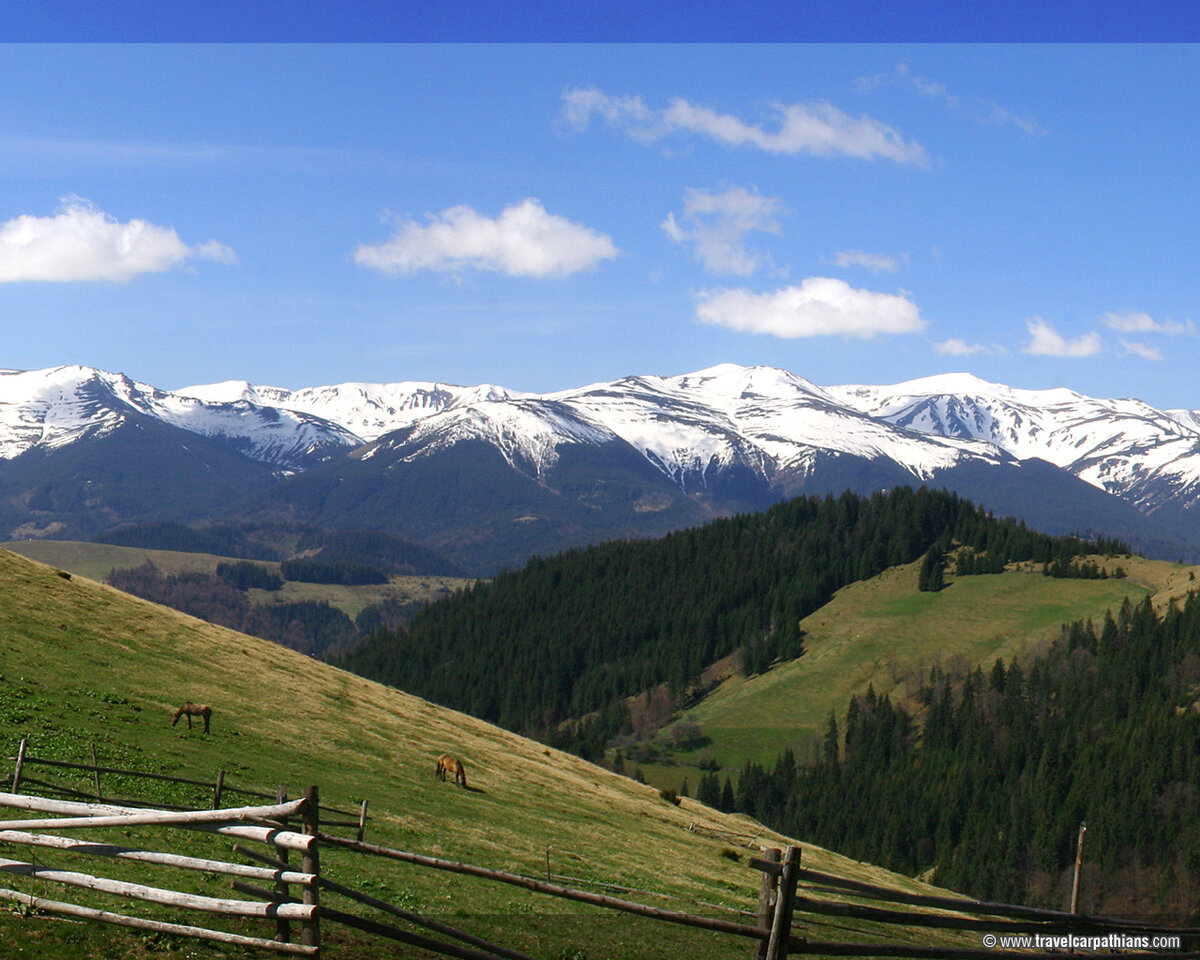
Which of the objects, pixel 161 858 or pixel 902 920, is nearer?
pixel 161 858

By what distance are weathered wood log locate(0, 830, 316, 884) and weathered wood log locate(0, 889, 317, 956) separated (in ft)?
3.48

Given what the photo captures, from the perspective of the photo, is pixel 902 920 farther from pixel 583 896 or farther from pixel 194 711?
pixel 194 711

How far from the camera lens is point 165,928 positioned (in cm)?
1895

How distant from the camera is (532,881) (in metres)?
20.2

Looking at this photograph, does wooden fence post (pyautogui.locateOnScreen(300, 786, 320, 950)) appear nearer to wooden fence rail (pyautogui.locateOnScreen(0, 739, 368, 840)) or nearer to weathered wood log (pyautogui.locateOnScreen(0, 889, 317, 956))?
weathered wood log (pyautogui.locateOnScreen(0, 889, 317, 956))

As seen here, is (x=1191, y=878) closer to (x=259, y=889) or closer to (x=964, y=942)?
(x=964, y=942)

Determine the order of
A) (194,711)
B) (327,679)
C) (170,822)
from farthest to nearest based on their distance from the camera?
(327,679)
(194,711)
(170,822)

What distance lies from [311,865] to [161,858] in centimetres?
279

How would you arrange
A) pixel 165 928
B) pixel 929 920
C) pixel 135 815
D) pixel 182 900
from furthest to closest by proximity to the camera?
pixel 929 920 → pixel 165 928 → pixel 135 815 → pixel 182 900

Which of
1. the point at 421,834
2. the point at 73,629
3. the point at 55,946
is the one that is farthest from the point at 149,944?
the point at 73,629

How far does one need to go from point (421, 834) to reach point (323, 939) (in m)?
23.8

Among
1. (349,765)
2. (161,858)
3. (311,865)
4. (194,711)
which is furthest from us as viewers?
(349,765)

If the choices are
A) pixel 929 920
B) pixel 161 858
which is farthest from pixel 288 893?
pixel 929 920

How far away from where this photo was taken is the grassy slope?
3028 centimetres
